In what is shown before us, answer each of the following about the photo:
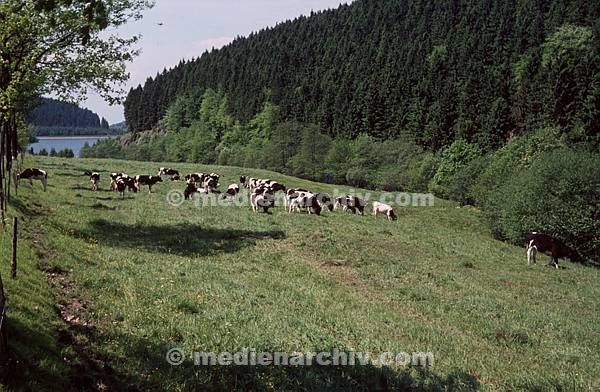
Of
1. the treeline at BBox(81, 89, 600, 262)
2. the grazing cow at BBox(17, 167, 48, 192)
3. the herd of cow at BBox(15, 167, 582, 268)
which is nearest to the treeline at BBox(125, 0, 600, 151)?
the treeline at BBox(81, 89, 600, 262)

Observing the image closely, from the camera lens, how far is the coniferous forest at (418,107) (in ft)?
159

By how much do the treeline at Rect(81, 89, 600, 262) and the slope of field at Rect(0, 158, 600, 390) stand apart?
50.9 feet

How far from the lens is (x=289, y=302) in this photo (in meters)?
14.6

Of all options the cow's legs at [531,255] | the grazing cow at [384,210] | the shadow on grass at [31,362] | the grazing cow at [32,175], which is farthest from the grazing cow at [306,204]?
the shadow on grass at [31,362]

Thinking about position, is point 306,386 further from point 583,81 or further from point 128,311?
point 583,81

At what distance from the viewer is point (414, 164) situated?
100000mm

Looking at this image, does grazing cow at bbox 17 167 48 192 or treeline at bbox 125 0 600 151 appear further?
treeline at bbox 125 0 600 151

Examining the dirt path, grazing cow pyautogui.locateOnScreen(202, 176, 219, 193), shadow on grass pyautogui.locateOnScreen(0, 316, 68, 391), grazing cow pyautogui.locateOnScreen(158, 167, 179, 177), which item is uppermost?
grazing cow pyautogui.locateOnScreen(158, 167, 179, 177)

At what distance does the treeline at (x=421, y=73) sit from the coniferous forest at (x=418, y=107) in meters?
0.39

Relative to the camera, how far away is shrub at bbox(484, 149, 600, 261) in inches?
1554

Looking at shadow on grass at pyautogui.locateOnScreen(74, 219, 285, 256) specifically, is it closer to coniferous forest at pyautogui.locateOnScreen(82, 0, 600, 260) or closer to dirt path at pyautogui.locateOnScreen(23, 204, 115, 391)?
dirt path at pyautogui.locateOnScreen(23, 204, 115, 391)

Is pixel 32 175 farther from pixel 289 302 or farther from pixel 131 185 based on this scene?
pixel 289 302

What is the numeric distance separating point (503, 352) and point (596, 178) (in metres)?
34.2

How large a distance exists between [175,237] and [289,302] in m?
9.35
